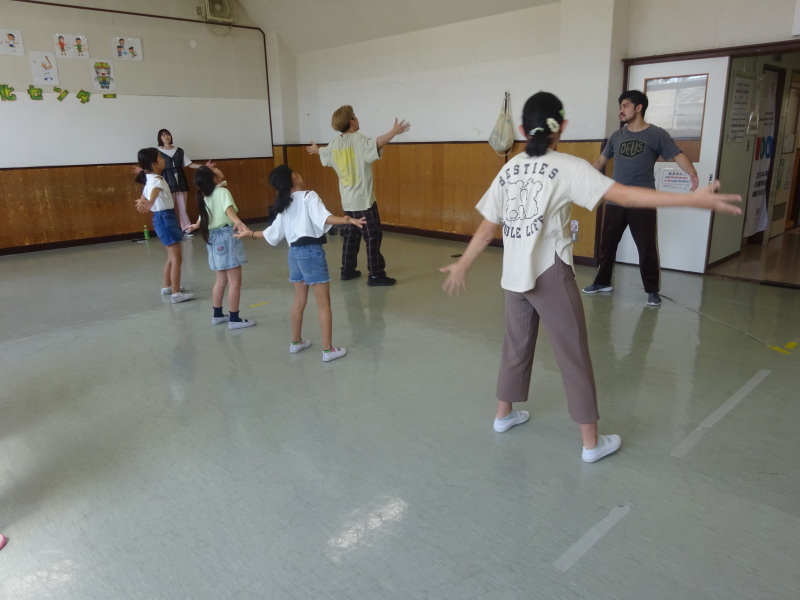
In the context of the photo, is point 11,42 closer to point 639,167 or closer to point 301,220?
point 301,220

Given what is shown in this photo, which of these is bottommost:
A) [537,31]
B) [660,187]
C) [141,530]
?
[141,530]

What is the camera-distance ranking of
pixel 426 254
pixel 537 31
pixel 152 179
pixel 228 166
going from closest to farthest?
pixel 152 179
pixel 537 31
pixel 426 254
pixel 228 166

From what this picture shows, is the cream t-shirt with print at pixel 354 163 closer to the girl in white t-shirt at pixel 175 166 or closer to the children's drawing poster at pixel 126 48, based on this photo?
the girl in white t-shirt at pixel 175 166

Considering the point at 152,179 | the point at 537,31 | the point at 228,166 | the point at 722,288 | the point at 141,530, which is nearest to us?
the point at 141,530

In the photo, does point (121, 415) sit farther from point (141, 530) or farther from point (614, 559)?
point (614, 559)

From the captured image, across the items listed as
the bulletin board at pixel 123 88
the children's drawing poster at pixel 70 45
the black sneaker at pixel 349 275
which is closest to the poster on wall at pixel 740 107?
the black sneaker at pixel 349 275

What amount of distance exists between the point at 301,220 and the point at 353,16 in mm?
5575

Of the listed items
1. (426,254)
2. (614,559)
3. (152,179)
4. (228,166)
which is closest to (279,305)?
(152,179)

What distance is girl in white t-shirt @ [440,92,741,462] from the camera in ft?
7.03

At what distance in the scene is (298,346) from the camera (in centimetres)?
386

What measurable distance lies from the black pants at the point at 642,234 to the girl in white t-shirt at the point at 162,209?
362 centimetres

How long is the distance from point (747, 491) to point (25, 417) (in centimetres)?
343

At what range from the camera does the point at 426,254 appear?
22.8 ft

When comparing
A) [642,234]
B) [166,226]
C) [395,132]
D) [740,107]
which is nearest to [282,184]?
[395,132]
